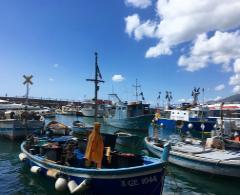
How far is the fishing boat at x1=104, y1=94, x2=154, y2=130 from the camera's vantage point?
4891 centimetres

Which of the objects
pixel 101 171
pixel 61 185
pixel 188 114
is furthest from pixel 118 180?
pixel 188 114

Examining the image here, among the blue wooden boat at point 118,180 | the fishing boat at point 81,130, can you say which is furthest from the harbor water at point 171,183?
the fishing boat at point 81,130

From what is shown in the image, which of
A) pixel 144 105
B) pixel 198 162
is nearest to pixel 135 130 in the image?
pixel 144 105

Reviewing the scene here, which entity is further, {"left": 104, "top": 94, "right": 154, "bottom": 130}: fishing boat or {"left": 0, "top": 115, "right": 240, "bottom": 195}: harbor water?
{"left": 104, "top": 94, "right": 154, "bottom": 130}: fishing boat

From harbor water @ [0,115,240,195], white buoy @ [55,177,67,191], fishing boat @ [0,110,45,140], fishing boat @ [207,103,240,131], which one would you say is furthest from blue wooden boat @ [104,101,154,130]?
white buoy @ [55,177,67,191]

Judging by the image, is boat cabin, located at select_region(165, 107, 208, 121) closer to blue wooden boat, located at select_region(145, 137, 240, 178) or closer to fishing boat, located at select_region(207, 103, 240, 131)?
fishing boat, located at select_region(207, 103, 240, 131)

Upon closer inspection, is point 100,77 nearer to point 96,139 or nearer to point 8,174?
point 8,174

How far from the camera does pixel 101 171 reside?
12719 millimetres

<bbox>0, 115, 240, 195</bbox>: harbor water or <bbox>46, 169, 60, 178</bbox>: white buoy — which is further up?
<bbox>46, 169, 60, 178</bbox>: white buoy

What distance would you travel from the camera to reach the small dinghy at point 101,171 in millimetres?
12422

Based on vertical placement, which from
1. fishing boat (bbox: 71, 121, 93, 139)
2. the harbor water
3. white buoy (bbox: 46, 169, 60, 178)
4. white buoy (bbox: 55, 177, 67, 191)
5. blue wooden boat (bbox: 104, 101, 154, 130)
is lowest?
the harbor water

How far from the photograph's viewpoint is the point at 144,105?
5075 cm

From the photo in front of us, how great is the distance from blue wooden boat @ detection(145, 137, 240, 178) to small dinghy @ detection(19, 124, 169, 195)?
5295 mm

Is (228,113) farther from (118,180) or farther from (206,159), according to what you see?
(118,180)
